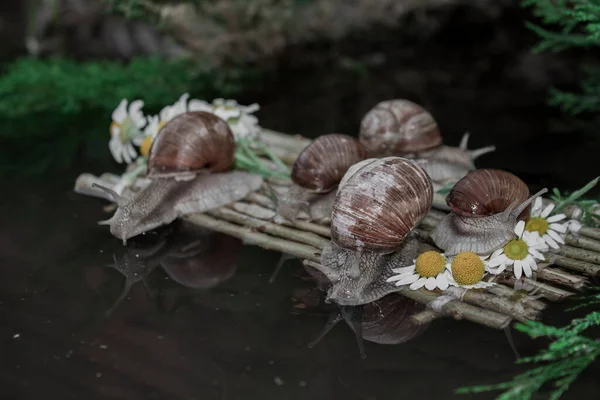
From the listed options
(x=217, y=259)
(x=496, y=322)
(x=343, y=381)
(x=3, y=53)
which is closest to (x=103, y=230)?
(x=217, y=259)

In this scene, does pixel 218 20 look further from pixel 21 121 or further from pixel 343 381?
pixel 343 381

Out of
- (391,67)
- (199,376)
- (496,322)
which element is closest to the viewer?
(199,376)

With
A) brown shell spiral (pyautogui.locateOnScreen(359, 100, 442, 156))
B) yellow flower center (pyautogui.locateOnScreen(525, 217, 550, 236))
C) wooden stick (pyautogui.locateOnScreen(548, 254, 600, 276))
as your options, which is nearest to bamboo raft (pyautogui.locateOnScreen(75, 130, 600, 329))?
wooden stick (pyautogui.locateOnScreen(548, 254, 600, 276))

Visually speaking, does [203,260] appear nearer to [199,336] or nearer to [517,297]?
[199,336]

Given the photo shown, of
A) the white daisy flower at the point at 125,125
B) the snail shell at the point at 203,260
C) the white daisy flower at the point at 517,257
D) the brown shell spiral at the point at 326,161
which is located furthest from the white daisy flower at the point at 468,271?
the white daisy flower at the point at 125,125

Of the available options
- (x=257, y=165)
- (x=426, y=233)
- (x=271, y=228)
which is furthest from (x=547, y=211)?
(x=257, y=165)

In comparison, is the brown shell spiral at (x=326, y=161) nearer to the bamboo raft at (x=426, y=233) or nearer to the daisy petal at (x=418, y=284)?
the bamboo raft at (x=426, y=233)

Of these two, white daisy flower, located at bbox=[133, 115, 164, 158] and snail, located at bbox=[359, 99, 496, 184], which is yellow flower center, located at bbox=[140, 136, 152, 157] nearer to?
white daisy flower, located at bbox=[133, 115, 164, 158]
